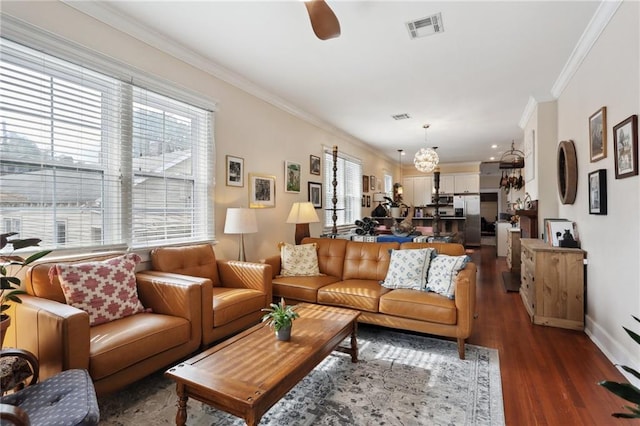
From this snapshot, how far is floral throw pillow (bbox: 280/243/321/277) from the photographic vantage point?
143 inches

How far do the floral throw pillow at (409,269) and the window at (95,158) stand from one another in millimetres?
1978

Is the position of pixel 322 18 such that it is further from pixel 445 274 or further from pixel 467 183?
pixel 467 183

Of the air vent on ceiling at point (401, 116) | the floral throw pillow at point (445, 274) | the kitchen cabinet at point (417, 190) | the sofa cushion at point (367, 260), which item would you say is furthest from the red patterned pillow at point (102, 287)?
the kitchen cabinet at point (417, 190)

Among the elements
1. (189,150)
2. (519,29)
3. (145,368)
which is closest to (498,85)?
(519,29)

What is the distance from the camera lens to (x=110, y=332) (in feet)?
6.40

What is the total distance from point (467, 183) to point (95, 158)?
9575 millimetres

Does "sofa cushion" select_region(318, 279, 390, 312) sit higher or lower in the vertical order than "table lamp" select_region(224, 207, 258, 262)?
lower

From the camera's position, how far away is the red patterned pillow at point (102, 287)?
203cm

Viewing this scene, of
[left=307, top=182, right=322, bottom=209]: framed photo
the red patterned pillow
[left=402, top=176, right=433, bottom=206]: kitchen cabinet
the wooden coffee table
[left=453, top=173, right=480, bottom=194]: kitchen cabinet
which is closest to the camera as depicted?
the wooden coffee table

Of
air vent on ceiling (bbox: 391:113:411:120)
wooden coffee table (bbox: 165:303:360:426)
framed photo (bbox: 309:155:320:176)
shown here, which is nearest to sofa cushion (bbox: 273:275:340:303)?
wooden coffee table (bbox: 165:303:360:426)

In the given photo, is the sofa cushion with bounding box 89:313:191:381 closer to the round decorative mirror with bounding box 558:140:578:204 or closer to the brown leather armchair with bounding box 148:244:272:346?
the brown leather armchair with bounding box 148:244:272:346

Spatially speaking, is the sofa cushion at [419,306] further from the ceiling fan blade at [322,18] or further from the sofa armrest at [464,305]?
the ceiling fan blade at [322,18]

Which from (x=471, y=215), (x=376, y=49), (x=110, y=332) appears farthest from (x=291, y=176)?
(x=471, y=215)

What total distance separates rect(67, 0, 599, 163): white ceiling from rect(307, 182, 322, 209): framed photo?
3.81ft
